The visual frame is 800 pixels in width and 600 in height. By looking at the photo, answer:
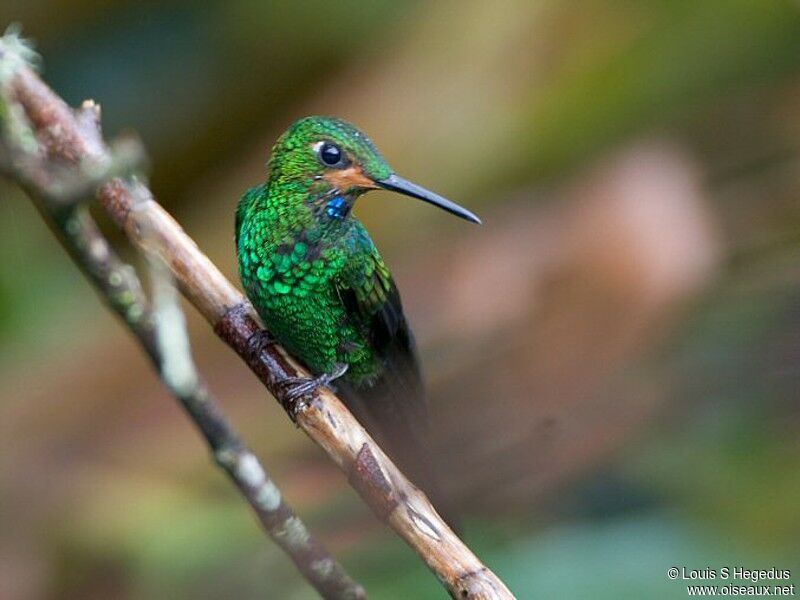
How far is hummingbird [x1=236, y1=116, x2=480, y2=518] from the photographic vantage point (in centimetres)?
236

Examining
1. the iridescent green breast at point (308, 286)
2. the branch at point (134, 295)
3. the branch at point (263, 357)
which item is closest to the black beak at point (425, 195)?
the iridescent green breast at point (308, 286)

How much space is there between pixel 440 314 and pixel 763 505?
4.15 ft

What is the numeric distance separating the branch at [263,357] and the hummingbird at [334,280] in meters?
0.09

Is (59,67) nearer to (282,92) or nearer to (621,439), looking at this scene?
(282,92)

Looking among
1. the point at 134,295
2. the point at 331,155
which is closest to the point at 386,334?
the point at 331,155

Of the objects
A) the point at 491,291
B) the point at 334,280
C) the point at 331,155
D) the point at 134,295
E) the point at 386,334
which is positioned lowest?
the point at 134,295

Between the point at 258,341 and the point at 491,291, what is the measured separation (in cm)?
154

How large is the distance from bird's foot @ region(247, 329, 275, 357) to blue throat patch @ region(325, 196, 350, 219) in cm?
29

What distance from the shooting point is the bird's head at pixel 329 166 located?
90.7 inches

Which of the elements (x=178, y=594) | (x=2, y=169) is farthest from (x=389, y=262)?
(x=2, y=169)

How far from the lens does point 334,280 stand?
2.48m

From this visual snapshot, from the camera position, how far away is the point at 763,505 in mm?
2996

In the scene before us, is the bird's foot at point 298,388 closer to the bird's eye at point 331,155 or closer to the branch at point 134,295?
the bird's eye at point 331,155

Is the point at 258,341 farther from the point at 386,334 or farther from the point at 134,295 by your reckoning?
the point at 134,295
